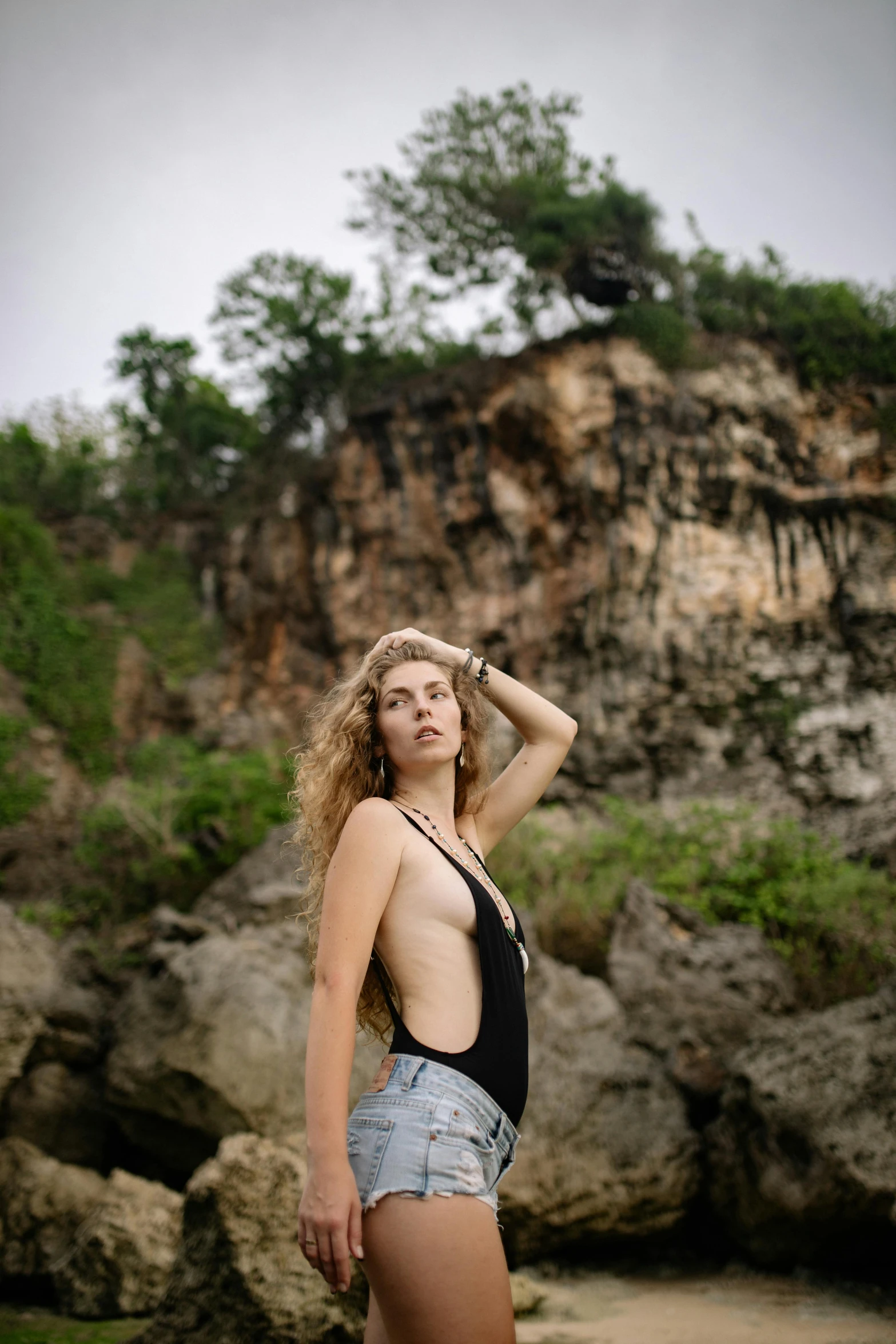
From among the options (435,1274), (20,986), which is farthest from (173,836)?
(435,1274)

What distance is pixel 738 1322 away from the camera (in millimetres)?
3557

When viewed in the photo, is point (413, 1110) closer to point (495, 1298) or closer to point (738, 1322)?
point (495, 1298)

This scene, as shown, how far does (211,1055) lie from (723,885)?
6235 mm

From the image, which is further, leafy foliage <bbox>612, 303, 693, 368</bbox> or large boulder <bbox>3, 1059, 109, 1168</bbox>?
leafy foliage <bbox>612, 303, 693, 368</bbox>

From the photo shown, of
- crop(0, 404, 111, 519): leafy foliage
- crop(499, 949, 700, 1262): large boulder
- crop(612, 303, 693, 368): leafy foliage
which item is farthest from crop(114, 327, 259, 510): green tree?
crop(499, 949, 700, 1262): large boulder

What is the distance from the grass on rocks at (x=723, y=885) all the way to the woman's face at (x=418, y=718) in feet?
20.6

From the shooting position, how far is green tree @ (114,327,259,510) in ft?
67.4

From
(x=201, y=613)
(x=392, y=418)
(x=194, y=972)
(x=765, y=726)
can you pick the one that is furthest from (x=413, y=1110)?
(x=201, y=613)

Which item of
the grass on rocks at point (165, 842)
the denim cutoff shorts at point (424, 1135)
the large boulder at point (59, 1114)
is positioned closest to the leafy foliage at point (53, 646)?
the grass on rocks at point (165, 842)

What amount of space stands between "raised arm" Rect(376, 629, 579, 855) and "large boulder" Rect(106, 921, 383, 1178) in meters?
3.52

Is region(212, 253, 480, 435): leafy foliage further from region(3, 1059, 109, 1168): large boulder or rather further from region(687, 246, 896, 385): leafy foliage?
region(3, 1059, 109, 1168): large boulder

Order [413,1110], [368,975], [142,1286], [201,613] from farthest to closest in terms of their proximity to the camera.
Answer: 1. [201,613]
2. [142,1286]
3. [368,975]
4. [413,1110]

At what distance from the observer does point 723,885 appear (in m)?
9.47

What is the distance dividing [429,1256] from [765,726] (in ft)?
41.4
